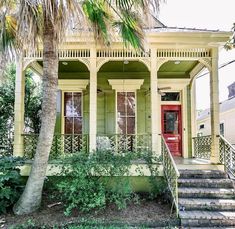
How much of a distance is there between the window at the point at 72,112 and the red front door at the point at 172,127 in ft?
11.1

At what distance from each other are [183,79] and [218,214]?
579cm

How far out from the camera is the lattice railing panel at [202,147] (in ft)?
29.5

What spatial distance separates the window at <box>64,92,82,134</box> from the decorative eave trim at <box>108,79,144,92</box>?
147cm

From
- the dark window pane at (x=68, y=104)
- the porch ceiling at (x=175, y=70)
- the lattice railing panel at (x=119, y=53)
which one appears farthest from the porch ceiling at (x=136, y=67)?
the lattice railing panel at (x=119, y=53)

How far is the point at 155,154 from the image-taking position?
25.0 feet

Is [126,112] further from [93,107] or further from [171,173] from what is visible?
[171,173]

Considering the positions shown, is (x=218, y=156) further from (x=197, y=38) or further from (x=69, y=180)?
(x=69, y=180)

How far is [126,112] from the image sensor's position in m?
10.5

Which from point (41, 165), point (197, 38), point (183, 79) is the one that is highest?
point (197, 38)

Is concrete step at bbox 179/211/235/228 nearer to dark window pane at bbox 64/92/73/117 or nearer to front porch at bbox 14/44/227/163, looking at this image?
front porch at bbox 14/44/227/163

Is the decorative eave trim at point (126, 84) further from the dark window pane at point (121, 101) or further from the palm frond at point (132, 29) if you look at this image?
the palm frond at point (132, 29)

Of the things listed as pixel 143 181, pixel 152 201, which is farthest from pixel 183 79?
pixel 152 201

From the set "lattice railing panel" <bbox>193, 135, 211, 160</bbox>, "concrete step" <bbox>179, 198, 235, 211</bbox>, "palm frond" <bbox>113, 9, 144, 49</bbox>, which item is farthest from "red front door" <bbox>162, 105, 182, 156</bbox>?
"palm frond" <bbox>113, 9, 144, 49</bbox>

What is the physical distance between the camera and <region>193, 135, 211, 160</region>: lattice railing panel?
8.98 metres
